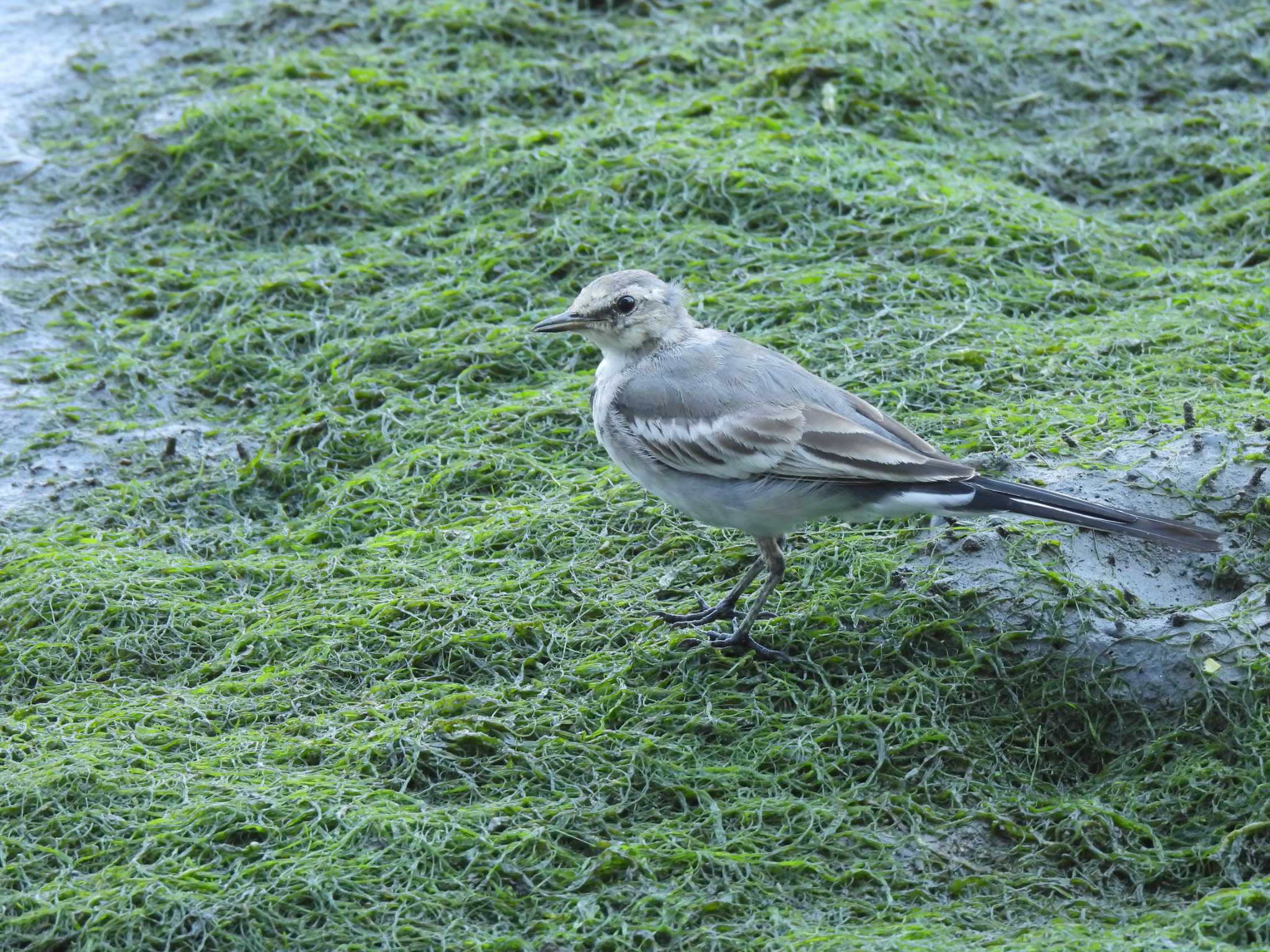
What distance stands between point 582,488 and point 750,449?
5.32ft

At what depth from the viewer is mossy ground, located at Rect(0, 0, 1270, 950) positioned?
16.4ft

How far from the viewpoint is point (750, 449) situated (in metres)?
5.89

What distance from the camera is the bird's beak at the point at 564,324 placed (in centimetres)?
649

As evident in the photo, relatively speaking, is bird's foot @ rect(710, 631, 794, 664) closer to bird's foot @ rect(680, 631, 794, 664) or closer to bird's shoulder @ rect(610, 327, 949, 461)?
bird's foot @ rect(680, 631, 794, 664)

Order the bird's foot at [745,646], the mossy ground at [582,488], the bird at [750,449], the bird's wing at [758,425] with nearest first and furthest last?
the mossy ground at [582,488] → the bird at [750,449] → the bird's wing at [758,425] → the bird's foot at [745,646]

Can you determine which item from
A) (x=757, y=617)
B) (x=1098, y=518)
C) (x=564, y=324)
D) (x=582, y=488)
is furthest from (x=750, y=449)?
(x=582, y=488)

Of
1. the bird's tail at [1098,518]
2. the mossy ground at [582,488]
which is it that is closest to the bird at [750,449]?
the bird's tail at [1098,518]

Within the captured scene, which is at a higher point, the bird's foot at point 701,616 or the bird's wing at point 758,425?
the bird's wing at point 758,425

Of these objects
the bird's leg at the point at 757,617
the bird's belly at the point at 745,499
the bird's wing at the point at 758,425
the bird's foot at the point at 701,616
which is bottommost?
the bird's foot at the point at 701,616

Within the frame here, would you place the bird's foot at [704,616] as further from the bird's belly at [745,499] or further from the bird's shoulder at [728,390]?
the bird's shoulder at [728,390]

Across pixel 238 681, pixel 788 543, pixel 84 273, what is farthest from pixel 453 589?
pixel 84 273

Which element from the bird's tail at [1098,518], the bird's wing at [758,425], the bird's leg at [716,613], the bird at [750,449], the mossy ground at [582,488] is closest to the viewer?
the mossy ground at [582,488]

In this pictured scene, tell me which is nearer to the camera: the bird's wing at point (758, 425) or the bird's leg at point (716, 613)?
the bird's wing at point (758, 425)

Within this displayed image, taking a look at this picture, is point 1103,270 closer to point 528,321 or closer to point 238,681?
point 528,321
